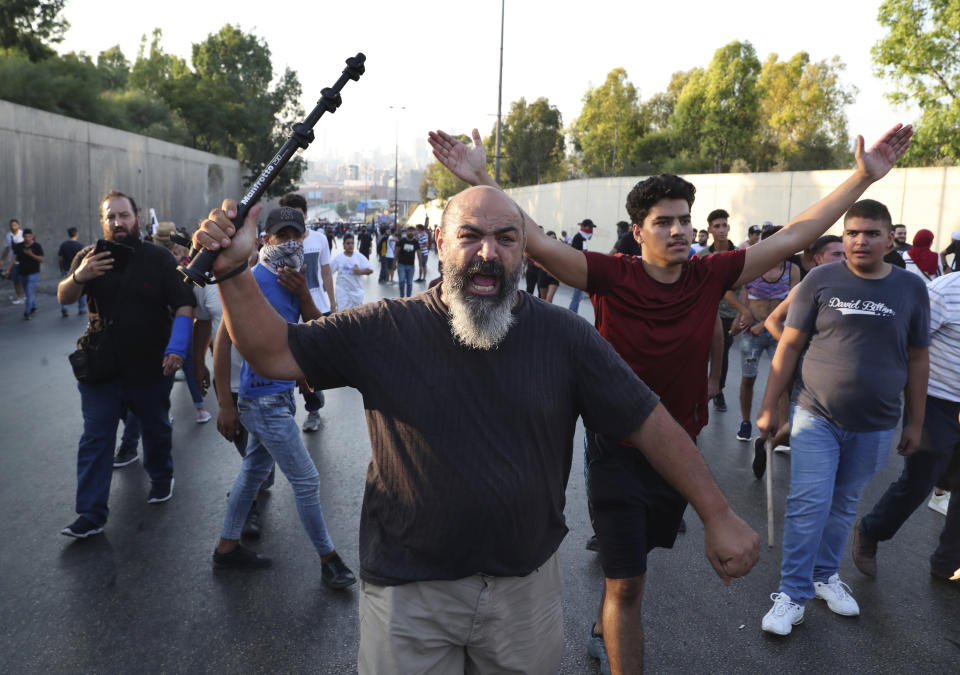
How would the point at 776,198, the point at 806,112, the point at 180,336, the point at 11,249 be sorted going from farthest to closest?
the point at 806,112, the point at 776,198, the point at 11,249, the point at 180,336

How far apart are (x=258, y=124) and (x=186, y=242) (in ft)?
210

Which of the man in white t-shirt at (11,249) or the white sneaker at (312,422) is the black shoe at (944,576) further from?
the man in white t-shirt at (11,249)

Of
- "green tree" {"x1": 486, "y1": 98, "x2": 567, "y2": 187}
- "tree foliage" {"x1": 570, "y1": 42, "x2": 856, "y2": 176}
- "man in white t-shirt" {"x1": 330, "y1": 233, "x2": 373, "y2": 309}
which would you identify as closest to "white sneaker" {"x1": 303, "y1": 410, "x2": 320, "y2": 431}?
"man in white t-shirt" {"x1": 330, "y1": 233, "x2": 373, "y2": 309}

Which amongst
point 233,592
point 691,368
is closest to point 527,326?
point 691,368

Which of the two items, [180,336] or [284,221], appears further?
[180,336]

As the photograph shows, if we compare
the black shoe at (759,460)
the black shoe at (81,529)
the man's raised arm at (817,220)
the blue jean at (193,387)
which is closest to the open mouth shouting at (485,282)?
the man's raised arm at (817,220)

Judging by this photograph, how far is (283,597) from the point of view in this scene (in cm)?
385

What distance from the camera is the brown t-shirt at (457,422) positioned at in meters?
1.96

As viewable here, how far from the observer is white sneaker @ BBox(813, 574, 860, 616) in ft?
12.3

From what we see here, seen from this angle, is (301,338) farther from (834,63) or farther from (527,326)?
(834,63)

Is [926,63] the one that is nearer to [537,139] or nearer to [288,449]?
[288,449]

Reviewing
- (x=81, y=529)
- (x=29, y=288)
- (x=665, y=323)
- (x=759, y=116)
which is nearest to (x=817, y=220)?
(x=665, y=323)

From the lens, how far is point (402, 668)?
1950 millimetres

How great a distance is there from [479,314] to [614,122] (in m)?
54.1
